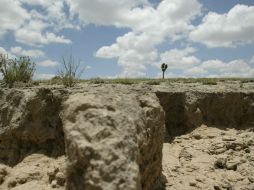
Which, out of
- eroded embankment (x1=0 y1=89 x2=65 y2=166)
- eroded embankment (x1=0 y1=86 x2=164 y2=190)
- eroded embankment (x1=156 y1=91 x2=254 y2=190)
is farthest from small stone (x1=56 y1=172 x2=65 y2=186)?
eroded embankment (x1=156 y1=91 x2=254 y2=190)

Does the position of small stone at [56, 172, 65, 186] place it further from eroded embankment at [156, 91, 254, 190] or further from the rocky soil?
eroded embankment at [156, 91, 254, 190]

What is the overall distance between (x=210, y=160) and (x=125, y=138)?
9.50 ft

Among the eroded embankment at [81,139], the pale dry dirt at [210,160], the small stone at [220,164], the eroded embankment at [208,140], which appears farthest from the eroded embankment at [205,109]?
the eroded embankment at [81,139]

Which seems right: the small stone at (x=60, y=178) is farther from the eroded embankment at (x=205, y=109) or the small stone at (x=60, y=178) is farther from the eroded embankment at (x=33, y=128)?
the eroded embankment at (x=205, y=109)

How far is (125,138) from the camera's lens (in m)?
4.67

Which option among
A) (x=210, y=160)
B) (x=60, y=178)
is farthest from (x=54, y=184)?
(x=210, y=160)

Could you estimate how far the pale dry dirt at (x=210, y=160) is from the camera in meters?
6.43

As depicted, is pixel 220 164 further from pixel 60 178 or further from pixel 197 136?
pixel 60 178

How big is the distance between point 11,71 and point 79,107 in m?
5.09

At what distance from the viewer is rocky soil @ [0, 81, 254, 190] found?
455 cm

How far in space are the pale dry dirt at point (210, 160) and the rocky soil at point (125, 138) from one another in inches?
0.6

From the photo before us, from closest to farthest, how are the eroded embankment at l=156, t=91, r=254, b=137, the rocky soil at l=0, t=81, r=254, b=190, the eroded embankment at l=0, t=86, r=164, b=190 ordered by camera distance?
1. the eroded embankment at l=0, t=86, r=164, b=190
2. the rocky soil at l=0, t=81, r=254, b=190
3. the eroded embankment at l=156, t=91, r=254, b=137

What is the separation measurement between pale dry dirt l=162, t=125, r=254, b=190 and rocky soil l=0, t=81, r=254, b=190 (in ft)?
0.05

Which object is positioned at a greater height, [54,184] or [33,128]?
[33,128]
